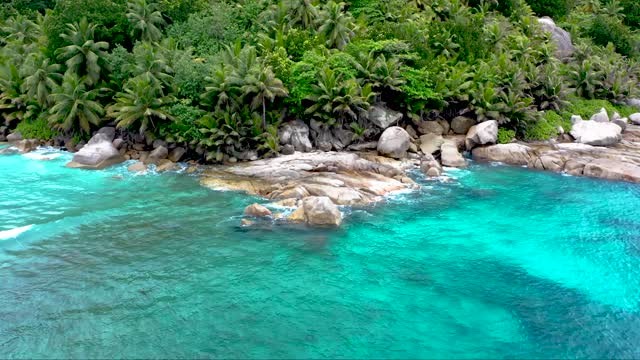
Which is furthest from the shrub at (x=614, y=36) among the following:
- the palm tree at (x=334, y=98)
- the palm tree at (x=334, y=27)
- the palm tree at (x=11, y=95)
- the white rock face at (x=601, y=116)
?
the palm tree at (x=11, y=95)

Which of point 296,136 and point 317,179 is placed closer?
point 317,179

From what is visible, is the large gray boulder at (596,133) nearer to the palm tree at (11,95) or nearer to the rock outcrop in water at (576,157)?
the rock outcrop in water at (576,157)

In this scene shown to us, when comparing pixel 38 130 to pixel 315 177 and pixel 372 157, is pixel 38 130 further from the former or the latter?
pixel 372 157

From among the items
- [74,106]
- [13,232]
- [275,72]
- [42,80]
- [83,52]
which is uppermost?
[83,52]

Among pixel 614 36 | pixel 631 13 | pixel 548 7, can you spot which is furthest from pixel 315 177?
pixel 631 13

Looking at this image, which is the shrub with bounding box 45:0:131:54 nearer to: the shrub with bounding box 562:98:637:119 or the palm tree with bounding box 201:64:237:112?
the palm tree with bounding box 201:64:237:112

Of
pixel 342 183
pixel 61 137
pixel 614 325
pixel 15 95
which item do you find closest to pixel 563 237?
pixel 614 325

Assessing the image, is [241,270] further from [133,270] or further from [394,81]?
→ [394,81]

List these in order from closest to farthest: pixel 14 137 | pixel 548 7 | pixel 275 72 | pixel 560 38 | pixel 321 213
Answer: pixel 321 213 < pixel 275 72 < pixel 14 137 < pixel 560 38 < pixel 548 7
